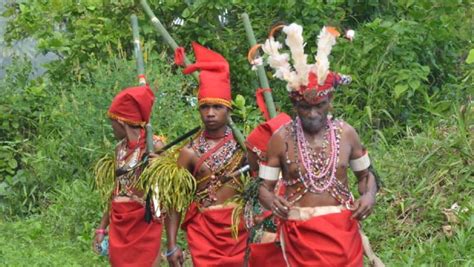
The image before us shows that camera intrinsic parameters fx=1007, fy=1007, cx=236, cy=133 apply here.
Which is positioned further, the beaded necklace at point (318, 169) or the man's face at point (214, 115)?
the man's face at point (214, 115)

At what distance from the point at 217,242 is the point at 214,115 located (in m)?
0.82

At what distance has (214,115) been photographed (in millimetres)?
6496

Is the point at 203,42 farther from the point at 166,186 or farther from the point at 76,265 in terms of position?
the point at 166,186

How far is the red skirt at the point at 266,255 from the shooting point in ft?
18.8

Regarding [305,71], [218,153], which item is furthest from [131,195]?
[305,71]

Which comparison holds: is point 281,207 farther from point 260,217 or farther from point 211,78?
point 211,78

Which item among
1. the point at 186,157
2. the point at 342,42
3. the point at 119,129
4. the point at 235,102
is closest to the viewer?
the point at 186,157

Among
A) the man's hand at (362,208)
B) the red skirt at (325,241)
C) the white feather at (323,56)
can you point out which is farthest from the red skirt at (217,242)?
the white feather at (323,56)

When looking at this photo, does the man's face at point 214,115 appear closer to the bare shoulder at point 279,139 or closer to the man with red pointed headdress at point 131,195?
the man with red pointed headdress at point 131,195

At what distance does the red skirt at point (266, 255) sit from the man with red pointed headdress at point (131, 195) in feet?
4.76

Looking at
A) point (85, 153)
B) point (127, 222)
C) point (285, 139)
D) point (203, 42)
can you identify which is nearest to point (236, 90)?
point (203, 42)

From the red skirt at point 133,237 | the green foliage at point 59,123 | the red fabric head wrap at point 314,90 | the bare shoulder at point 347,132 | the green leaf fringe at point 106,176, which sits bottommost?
the green foliage at point 59,123

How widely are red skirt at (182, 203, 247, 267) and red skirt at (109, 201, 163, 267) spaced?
0.76 meters

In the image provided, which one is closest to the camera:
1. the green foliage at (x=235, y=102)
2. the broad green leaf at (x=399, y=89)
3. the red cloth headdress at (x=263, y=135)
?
the red cloth headdress at (x=263, y=135)
